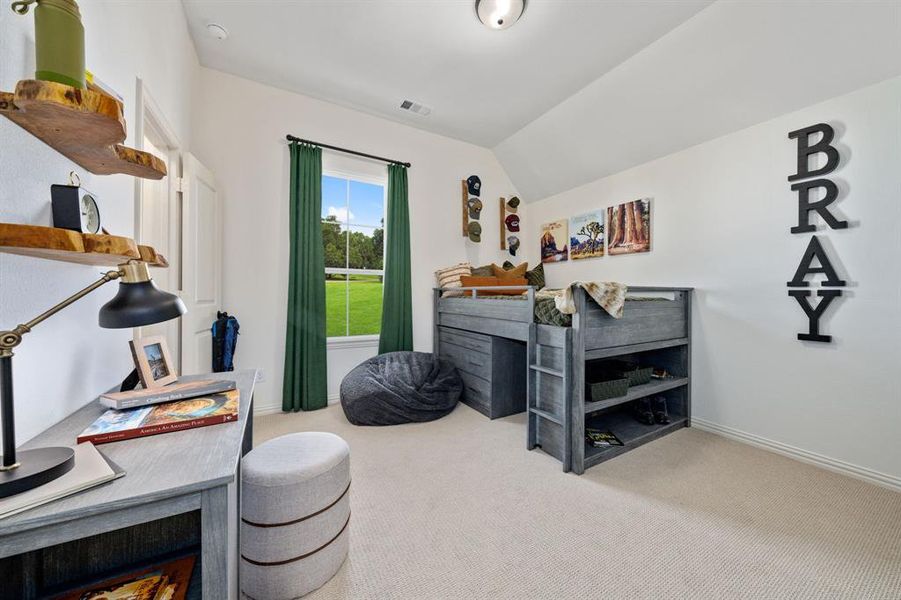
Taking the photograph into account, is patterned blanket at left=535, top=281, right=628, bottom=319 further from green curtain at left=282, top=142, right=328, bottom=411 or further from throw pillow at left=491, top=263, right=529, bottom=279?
green curtain at left=282, top=142, right=328, bottom=411

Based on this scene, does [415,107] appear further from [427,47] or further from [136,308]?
[136,308]

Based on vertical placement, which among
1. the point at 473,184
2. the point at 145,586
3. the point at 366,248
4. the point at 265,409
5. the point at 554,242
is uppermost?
the point at 473,184

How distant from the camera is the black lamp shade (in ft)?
2.43

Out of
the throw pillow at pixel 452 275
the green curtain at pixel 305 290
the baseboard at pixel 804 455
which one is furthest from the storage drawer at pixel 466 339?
the baseboard at pixel 804 455

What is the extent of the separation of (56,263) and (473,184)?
3.51 m

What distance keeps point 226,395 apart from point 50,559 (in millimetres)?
493

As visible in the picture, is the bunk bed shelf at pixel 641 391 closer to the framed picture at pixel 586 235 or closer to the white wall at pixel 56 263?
the framed picture at pixel 586 235

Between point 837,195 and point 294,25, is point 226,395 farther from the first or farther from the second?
point 837,195

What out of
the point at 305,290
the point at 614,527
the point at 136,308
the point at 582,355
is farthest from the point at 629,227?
the point at 136,308

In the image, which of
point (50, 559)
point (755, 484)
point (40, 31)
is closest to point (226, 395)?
point (50, 559)

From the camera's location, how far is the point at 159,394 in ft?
3.39

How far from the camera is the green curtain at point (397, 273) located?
3420 mm

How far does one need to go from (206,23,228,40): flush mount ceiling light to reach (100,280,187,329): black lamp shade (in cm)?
250

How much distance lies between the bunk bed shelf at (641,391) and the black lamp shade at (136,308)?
208 centimetres
